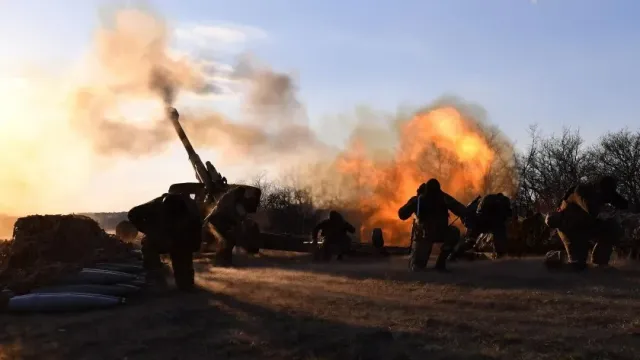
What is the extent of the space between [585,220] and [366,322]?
8.22 m

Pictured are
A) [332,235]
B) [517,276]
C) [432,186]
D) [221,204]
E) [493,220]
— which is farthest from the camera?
[332,235]

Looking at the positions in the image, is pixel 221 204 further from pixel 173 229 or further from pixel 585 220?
pixel 585 220

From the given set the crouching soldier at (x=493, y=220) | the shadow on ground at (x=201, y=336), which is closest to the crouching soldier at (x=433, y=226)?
the crouching soldier at (x=493, y=220)

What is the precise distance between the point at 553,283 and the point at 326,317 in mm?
5786

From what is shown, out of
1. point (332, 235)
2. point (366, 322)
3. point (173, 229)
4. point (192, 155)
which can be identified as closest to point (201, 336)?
point (366, 322)

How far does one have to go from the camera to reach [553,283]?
14.8 meters

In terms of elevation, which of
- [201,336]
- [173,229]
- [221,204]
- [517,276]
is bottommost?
[201,336]

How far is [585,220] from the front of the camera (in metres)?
16.9

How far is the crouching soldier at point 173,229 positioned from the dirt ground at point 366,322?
0.67m

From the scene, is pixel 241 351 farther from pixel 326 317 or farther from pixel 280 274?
pixel 280 274

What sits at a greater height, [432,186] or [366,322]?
[432,186]

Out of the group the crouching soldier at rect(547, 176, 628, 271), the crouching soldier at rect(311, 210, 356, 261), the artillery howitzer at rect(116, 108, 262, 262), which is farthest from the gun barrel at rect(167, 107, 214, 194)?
the crouching soldier at rect(547, 176, 628, 271)

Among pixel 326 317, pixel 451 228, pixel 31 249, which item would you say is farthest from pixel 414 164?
pixel 326 317

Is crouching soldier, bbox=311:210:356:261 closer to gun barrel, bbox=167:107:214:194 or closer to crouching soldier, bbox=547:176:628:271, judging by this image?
gun barrel, bbox=167:107:214:194
